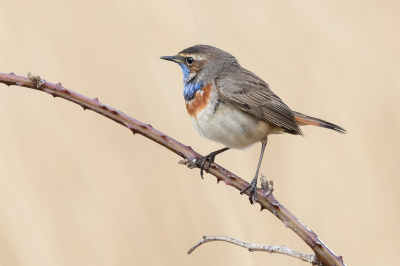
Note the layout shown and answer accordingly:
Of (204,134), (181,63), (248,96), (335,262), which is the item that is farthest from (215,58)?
(335,262)

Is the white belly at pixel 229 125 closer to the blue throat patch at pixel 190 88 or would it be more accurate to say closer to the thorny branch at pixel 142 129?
the blue throat patch at pixel 190 88

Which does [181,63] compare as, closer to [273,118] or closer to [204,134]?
[204,134]

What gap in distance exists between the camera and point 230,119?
8.75 ft

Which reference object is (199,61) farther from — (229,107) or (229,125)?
(229,125)

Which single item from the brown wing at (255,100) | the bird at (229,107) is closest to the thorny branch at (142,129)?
the bird at (229,107)

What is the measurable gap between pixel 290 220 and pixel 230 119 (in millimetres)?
1285

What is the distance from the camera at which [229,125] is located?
104 inches

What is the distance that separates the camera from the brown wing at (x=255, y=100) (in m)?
2.73

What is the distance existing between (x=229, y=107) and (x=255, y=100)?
0.24 m

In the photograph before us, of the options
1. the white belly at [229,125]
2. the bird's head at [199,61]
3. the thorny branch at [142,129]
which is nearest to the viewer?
the thorny branch at [142,129]

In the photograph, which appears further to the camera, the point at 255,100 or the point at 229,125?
the point at 255,100

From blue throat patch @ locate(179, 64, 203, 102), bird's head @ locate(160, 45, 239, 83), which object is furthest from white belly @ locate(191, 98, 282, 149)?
bird's head @ locate(160, 45, 239, 83)

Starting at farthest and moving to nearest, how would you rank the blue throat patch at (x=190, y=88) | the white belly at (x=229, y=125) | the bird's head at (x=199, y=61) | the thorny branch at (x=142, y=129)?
the bird's head at (x=199, y=61)
the blue throat patch at (x=190, y=88)
the white belly at (x=229, y=125)
the thorny branch at (x=142, y=129)

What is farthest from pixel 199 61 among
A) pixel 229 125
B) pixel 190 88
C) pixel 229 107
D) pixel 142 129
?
pixel 142 129
